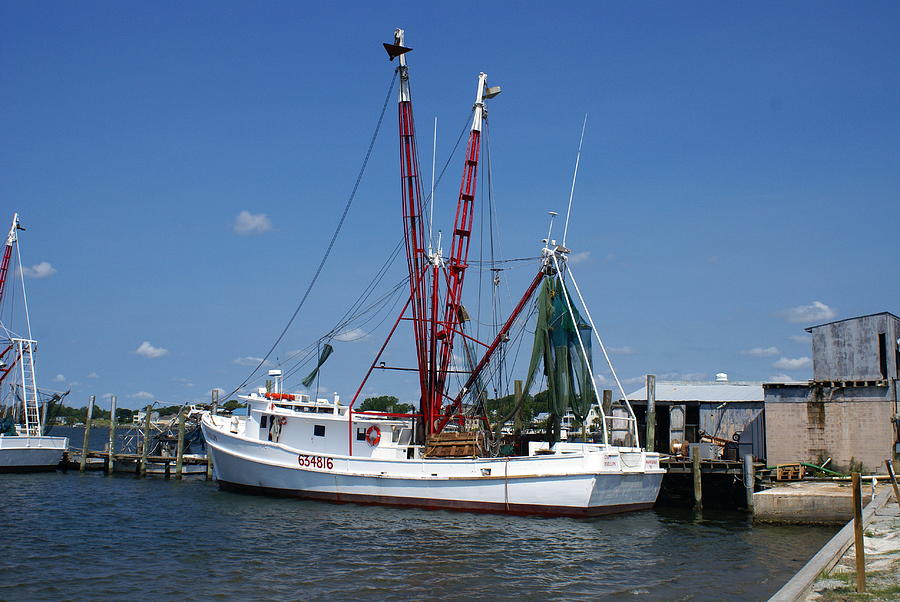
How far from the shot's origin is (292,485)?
1096 inches

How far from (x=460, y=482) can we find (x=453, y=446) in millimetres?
1927

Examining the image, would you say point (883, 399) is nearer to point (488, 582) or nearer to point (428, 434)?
point (428, 434)

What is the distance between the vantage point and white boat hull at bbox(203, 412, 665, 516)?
2327 cm

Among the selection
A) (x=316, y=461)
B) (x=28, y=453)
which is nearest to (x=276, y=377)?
(x=316, y=461)

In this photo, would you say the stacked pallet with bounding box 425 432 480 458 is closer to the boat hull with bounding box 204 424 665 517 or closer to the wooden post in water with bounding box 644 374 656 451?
the boat hull with bounding box 204 424 665 517

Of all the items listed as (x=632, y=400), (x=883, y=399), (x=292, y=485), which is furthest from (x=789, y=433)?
(x=292, y=485)

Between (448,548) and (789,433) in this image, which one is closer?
(448,548)

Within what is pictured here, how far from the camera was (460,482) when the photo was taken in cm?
2480

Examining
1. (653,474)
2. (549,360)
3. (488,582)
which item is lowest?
(488,582)

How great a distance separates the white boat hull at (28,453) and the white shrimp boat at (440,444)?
11.6 metres

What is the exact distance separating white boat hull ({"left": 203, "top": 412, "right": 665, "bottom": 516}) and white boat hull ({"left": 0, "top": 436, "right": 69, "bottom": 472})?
14.2 meters

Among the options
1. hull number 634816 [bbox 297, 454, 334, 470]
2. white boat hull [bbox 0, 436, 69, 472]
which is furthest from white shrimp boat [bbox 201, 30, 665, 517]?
white boat hull [bbox 0, 436, 69, 472]

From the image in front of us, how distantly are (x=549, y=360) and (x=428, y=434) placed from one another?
559 cm

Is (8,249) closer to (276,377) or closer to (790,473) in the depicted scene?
(276,377)
